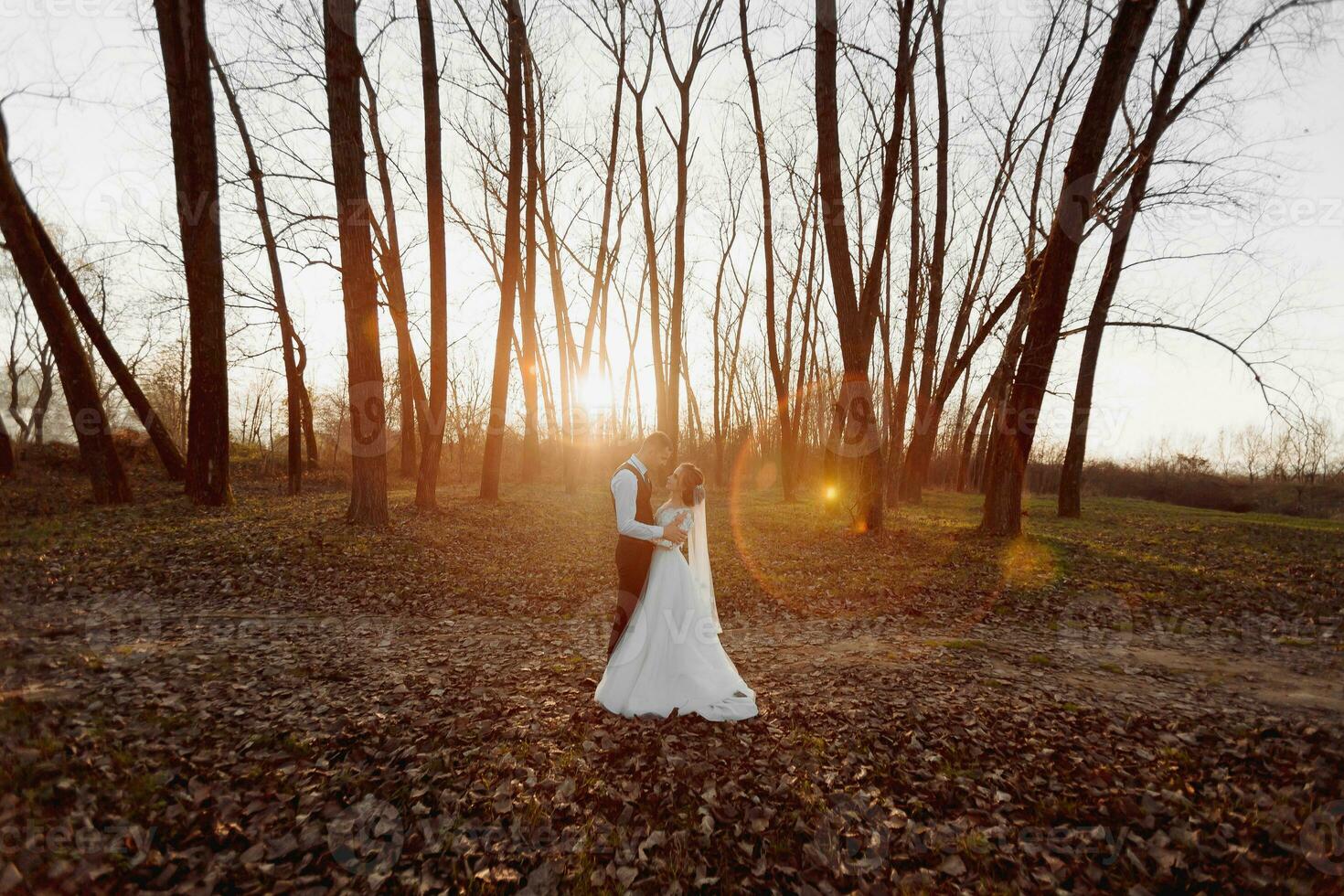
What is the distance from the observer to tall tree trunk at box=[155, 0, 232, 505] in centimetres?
1324

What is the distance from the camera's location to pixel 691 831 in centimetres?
401

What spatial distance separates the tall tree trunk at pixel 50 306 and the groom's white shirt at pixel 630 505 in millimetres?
13229

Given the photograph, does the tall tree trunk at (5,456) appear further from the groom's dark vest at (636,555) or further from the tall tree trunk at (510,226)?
the groom's dark vest at (636,555)

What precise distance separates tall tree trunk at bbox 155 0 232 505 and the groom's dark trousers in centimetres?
1279

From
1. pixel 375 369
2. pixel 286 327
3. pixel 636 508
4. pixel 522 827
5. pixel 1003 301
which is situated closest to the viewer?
pixel 522 827

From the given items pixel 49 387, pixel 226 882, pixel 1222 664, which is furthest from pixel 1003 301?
pixel 49 387

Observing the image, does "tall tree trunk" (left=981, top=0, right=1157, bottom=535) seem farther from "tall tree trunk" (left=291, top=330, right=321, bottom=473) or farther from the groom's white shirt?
"tall tree trunk" (left=291, top=330, right=321, bottom=473)

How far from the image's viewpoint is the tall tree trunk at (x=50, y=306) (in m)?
12.3

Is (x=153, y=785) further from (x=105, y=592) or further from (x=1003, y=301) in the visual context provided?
(x=1003, y=301)

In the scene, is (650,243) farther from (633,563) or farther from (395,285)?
(633,563)

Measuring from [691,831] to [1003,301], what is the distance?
16.8m

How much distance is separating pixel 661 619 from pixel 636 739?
1047 mm

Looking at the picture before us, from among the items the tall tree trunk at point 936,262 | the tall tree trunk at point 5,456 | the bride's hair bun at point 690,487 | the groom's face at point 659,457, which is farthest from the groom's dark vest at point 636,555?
the tall tree trunk at point 5,456

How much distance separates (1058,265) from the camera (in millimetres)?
12375
